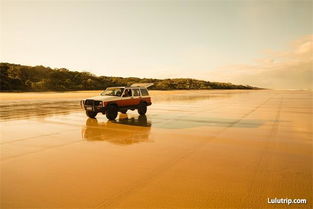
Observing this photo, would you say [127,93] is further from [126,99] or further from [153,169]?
[153,169]

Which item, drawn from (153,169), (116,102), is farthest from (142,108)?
(153,169)

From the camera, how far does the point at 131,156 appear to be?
7.02 m

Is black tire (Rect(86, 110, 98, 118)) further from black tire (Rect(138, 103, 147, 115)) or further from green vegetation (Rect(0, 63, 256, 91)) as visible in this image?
green vegetation (Rect(0, 63, 256, 91))

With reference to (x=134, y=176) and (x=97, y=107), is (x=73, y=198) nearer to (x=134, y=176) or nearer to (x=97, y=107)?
(x=134, y=176)

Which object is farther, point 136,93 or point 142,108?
point 142,108

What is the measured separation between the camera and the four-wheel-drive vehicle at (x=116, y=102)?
13.9 meters

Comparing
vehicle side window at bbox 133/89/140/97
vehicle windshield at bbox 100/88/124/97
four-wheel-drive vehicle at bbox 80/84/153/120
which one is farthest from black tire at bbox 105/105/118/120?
vehicle side window at bbox 133/89/140/97

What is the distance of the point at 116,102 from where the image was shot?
14336 mm

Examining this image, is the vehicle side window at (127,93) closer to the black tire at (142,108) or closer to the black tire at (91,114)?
the black tire at (142,108)

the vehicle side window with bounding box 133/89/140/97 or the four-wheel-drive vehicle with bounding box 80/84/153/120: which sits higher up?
the vehicle side window with bounding box 133/89/140/97

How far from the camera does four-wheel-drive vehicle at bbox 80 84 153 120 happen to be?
45.5 feet

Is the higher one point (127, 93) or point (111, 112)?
point (127, 93)

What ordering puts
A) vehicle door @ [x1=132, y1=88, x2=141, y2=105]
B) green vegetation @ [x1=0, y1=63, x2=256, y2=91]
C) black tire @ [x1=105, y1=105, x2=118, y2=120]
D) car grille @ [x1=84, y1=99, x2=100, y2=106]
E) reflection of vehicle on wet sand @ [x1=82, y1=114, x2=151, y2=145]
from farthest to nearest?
green vegetation @ [x1=0, y1=63, x2=256, y2=91] → vehicle door @ [x1=132, y1=88, x2=141, y2=105] → car grille @ [x1=84, y1=99, x2=100, y2=106] → black tire @ [x1=105, y1=105, x2=118, y2=120] → reflection of vehicle on wet sand @ [x1=82, y1=114, x2=151, y2=145]

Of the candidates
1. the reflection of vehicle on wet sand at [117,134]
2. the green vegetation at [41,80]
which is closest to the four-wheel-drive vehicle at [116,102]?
the reflection of vehicle on wet sand at [117,134]
